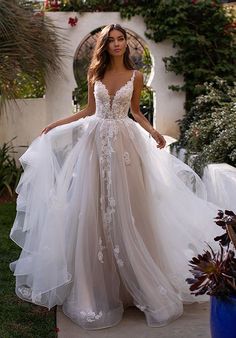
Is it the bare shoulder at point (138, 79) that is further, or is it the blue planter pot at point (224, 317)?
the bare shoulder at point (138, 79)

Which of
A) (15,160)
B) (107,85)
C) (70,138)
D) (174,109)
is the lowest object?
(15,160)

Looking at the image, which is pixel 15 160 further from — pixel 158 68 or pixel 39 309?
pixel 39 309

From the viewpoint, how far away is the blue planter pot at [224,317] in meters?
2.72

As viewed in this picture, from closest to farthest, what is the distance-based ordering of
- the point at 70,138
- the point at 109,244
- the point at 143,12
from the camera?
the point at 109,244 < the point at 70,138 < the point at 143,12

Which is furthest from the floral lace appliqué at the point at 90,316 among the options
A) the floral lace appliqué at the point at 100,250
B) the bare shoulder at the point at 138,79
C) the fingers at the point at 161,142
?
the bare shoulder at the point at 138,79

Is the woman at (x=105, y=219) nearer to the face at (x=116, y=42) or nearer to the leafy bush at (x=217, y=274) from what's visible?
the face at (x=116, y=42)

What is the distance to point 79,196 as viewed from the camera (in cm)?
370

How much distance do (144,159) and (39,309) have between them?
128 cm

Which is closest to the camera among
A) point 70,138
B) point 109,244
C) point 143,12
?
point 109,244

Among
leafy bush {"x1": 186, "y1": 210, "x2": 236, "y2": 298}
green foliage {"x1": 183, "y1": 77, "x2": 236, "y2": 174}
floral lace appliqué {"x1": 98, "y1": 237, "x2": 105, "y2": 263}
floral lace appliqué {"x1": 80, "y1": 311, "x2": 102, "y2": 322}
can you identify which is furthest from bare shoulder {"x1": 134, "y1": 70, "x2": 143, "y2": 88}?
green foliage {"x1": 183, "y1": 77, "x2": 236, "y2": 174}

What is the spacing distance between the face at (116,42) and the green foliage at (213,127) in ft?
6.55

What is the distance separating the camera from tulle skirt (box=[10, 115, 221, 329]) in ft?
11.9

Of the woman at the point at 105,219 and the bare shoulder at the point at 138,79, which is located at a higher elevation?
the bare shoulder at the point at 138,79

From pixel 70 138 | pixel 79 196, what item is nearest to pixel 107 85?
pixel 70 138
